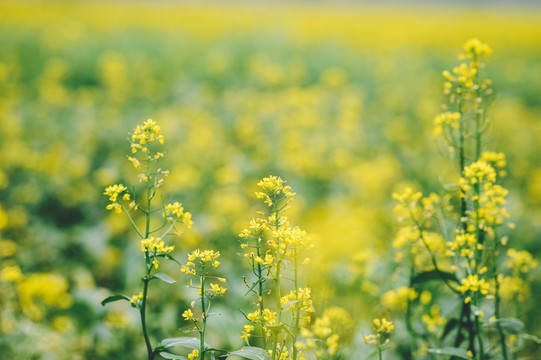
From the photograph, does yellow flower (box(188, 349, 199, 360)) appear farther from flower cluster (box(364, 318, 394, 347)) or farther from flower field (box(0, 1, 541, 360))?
flower cluster (box(364, 318, 394, 347))

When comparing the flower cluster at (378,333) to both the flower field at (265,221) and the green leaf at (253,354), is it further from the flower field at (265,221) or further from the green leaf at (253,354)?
the green leaf at (253,354)

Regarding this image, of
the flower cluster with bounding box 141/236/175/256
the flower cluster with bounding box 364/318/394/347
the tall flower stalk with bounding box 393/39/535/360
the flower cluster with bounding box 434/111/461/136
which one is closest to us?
the flower cluster with bounding box 141/236/175/256

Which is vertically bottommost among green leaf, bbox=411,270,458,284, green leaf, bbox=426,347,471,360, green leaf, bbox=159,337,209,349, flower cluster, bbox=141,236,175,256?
green leaf, bbox=426,347,471,360

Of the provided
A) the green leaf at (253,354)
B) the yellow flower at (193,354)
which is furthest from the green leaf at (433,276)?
the yellow flower at (193,354)

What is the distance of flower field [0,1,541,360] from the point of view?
4.39ft

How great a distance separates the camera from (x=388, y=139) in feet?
16.3

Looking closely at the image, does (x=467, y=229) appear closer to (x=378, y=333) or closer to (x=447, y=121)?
(x=447, y=121)

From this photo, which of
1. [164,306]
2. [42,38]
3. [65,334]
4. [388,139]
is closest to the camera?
[65,334]

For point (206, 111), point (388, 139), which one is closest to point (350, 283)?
point (388, 139)

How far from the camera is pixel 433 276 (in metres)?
1.46

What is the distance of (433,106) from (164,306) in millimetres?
4639

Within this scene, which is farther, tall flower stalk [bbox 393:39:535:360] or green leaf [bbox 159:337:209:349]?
tall flower stalk [bbox 393:39:535:360]

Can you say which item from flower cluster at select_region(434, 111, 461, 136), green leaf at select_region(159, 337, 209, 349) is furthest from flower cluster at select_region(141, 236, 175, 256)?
flower cluster at select_region(434, 111, 461, 136)

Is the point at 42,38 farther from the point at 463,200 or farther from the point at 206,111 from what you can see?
the point at 463,200
